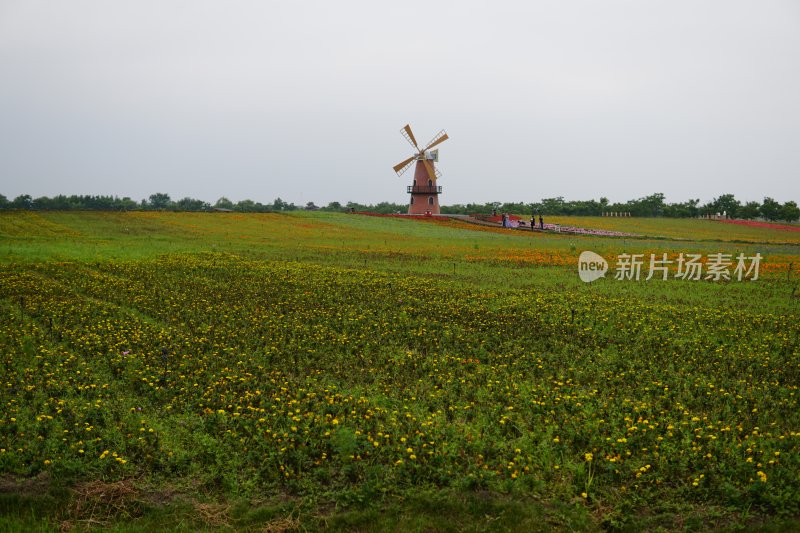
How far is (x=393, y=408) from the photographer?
11.1 m

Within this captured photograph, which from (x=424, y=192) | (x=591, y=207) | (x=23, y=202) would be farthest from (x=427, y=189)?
(x=23, y=202)

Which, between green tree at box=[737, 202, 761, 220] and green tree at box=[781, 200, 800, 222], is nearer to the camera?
green tree at box=[781, 200, 800, 222]

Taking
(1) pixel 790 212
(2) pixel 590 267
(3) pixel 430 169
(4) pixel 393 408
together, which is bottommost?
(4) pixel 393 408

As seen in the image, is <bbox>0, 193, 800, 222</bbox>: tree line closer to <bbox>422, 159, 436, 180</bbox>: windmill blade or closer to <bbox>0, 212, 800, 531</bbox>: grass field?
<bbox>422, 159, 436, 180</bbox>: windmill blade

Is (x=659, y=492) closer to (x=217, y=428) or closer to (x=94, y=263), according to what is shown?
(x=217, y=428)

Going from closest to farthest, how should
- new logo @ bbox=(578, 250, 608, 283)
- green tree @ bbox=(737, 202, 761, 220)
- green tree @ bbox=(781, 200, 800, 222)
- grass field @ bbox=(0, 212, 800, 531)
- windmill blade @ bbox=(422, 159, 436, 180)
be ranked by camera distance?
grass field @ bbox=(0, 212, 800, 531)
new logo @ bbox=(578, 250, 608, 283)
windmill blade @ bbox=(422, 159, 436, 180)
green tree @ bbox=(781, 200, 800, 222)
green tree @ bbox=(737, 202, 761, 220)

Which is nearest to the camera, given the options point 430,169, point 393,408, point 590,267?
point 393,408

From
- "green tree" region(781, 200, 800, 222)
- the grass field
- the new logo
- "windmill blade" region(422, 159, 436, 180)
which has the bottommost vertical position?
the grass field

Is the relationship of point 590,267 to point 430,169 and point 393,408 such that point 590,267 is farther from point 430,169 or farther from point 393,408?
point 430,169

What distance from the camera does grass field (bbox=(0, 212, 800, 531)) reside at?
7.98m

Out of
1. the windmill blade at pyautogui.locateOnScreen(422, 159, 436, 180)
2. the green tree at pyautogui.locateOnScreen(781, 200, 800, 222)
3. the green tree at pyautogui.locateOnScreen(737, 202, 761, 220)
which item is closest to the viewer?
the windmill blade at pyautogui.locateOnScreen(422, 159, 436, 180)

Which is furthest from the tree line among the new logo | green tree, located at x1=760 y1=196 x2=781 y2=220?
the new logo

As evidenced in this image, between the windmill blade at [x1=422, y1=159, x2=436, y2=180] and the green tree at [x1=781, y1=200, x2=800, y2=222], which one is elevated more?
the windmill blade at [x1=422, y1=159, x2=436, y2=180]

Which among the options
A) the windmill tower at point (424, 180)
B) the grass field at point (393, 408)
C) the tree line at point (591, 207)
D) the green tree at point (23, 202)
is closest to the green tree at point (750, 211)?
the tree line at point (591, 207)
